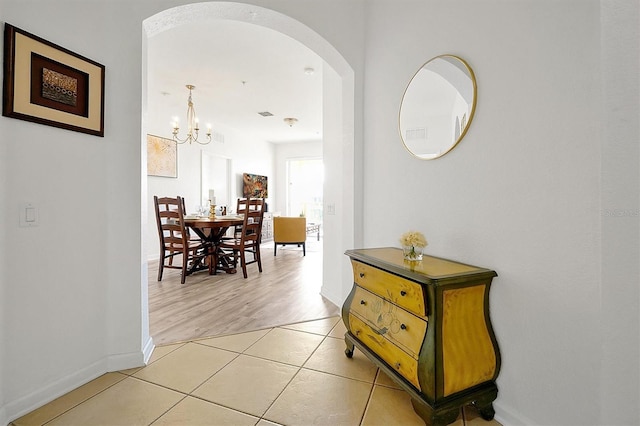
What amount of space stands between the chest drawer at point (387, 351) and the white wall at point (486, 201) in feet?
1.55

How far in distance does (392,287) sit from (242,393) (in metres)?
1.05

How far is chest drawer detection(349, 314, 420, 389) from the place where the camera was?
147 cm

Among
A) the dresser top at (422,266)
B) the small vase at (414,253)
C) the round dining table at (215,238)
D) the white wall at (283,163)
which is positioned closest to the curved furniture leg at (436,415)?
the dresser top at (422,266)

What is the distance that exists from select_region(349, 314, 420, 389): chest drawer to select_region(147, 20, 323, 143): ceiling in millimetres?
3307

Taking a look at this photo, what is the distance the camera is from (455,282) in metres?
1.39

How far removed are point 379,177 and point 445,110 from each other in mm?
817

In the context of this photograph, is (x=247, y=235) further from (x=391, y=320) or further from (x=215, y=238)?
(x=391, y=320)

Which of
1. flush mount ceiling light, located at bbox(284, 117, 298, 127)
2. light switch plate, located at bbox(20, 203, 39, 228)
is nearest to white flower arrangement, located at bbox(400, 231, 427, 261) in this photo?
light switch plate, located at bbox(20, 203, 39, 228)

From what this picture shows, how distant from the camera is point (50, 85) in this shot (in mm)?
1628

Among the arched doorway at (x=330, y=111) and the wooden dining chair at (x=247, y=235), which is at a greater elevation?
the arched doorway at (x=330, y=111)

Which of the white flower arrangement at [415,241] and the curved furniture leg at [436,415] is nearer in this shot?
the curved furniture leg at [436,415]

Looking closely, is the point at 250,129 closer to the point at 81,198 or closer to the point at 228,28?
the point at 228,28

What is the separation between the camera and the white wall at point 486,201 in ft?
2.22

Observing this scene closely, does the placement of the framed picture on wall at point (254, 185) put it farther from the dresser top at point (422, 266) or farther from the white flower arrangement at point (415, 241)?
the white flower arrangement at point (415, 241)
